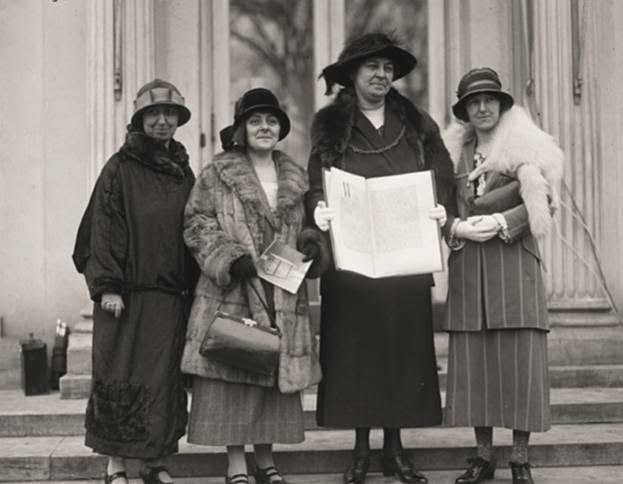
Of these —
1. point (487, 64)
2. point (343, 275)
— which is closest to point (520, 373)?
point (343, 275)

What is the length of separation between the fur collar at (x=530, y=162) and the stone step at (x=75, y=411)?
1907 mm

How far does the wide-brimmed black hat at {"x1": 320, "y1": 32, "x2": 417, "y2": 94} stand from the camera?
16.7 ft

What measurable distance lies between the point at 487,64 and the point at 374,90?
10.7 feet

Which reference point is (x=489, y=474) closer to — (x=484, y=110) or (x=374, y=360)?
(x=374, y=360)

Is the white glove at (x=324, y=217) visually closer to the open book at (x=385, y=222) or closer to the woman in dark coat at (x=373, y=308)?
the open book at (x=385, y=222)

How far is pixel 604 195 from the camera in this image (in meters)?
7.84

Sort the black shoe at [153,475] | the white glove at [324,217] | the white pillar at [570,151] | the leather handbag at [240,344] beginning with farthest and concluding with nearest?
the white pillar at [570,151], the black shoe at [153,475], the white glove at [324,217], the leather handbag at [240,344]

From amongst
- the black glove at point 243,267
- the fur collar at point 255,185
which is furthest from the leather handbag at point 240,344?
the fur collar at point 255,185

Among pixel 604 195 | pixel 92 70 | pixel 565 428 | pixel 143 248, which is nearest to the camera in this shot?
pixel 143 248

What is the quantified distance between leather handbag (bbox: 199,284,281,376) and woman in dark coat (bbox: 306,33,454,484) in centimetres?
49

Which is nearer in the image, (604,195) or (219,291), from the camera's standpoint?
(219,291)

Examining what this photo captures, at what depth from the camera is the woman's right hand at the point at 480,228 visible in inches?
197

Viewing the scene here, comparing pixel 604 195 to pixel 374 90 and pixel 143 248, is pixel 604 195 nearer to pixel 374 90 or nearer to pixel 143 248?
pixel 374 90

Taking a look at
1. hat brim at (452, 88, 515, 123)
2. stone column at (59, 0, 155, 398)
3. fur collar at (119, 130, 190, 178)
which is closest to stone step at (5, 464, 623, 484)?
fur collar at (119, 130, 190, 178)
